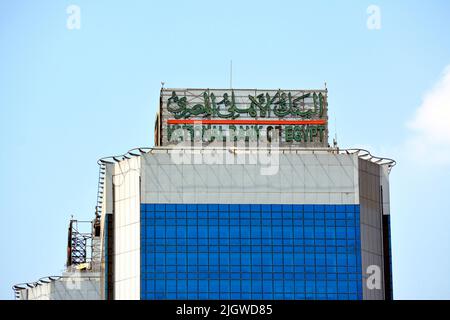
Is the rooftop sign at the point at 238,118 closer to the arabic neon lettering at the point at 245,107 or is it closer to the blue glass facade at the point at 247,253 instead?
the arabic neon lettering at the point at 245,107

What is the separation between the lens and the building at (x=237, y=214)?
189625 mm

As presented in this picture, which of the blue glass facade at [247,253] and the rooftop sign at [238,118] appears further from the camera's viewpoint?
the rooftop sign at [238,118]

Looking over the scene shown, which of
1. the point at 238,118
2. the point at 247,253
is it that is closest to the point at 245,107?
the point at 238,118

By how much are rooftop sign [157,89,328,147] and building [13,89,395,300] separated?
185mm

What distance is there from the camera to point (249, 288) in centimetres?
18888

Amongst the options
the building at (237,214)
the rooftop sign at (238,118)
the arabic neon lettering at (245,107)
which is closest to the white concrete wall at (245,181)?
the building at (237,214)

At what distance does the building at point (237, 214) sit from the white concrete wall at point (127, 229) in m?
0.17

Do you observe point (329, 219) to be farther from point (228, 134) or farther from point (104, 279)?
point (104, 279)

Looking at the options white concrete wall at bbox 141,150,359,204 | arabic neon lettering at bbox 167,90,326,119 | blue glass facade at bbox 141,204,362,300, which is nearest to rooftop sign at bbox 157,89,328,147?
arabic neon lettering at bbox 167,90,326,119

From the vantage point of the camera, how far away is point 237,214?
192 meters

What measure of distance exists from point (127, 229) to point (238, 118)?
838 inches

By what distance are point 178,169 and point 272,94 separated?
58.2 ft

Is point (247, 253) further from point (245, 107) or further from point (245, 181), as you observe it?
point (245, 107)
